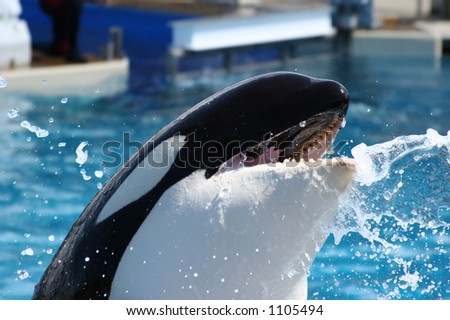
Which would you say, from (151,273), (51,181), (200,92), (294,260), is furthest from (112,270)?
(200,92)

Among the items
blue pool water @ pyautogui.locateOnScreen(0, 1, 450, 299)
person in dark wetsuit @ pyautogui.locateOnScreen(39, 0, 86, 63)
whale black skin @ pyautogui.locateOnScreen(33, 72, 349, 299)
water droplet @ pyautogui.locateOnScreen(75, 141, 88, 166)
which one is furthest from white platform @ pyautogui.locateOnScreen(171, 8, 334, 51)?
whale black skin @ pyautogui.locateOnScreen(33, 72, 349, 299)

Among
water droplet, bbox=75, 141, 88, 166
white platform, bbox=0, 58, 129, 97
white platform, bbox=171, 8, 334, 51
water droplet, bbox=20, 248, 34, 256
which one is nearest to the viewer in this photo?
water droplet, bbox=75, 141, 88, 166

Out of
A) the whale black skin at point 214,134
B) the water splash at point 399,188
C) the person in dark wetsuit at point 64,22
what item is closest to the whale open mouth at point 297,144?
the whale black skin at point 214,134

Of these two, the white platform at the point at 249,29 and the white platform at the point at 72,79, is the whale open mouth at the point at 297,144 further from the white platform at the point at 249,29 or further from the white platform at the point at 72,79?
the white platform at the point at 249,29

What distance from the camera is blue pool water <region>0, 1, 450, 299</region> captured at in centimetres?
355

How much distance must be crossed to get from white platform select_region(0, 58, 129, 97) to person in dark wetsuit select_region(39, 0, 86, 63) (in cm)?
113

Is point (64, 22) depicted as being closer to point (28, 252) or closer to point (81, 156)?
point (28, 252)

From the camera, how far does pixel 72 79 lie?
11641mm

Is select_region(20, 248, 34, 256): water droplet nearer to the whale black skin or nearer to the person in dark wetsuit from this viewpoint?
the whale black skin

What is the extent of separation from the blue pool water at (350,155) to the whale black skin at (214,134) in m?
0.37

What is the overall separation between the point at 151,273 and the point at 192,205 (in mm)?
246

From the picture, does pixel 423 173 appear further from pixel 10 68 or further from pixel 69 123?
pixel 10 68

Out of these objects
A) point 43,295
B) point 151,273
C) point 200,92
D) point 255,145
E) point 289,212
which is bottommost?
point 200,92

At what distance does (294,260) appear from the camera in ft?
9.41
